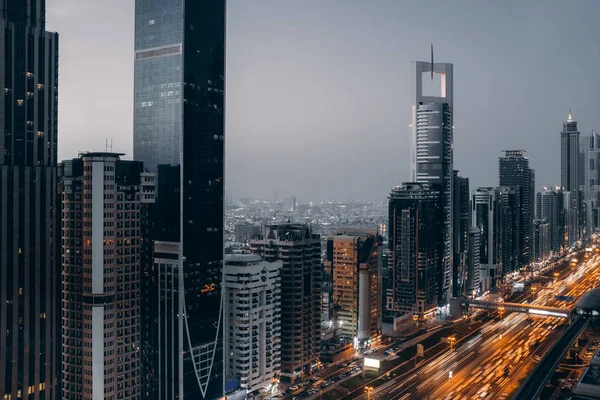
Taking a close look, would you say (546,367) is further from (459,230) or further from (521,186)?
(521,186)

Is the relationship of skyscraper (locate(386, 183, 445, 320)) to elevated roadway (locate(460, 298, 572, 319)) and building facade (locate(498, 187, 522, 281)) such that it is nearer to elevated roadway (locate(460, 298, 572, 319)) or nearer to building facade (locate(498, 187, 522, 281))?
elevated roadway (locate(460, 298, 572, 319))

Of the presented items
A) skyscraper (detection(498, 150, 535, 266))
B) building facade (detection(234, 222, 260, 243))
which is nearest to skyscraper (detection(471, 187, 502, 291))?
skyscraper (detection(498, 150, 535, 266))

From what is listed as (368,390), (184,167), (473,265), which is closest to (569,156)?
(473,265)

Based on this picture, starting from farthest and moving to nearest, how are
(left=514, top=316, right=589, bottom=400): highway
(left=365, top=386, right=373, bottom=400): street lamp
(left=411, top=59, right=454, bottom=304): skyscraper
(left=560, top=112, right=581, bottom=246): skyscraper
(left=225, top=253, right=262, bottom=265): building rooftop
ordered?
(left=560, top=112, right=581, bottom=246): skyscraper
(left=411, top=59, right=454, bottom=304): skyscraper
(left=225, top=253, right=262, bottom=265): building rooftop
(left=365, top=386, right=373, bottom=400): street lamp
(left=514, top=316, right=589, bottom=400): highway

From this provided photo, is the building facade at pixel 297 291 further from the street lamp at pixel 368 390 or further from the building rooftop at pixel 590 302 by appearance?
the building rooftop at pixel 590 302

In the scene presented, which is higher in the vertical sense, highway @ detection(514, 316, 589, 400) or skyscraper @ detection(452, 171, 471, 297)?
skyscraper @ detection(452, 171, 471, 297)

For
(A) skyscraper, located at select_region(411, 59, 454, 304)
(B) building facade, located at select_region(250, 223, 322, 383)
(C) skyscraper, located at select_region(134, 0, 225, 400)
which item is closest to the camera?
(C) skyscraper, located at select_region(134, 0, 225, 400)

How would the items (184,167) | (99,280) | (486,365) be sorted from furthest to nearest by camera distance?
(486,365)
(184,167)
(99,280)
